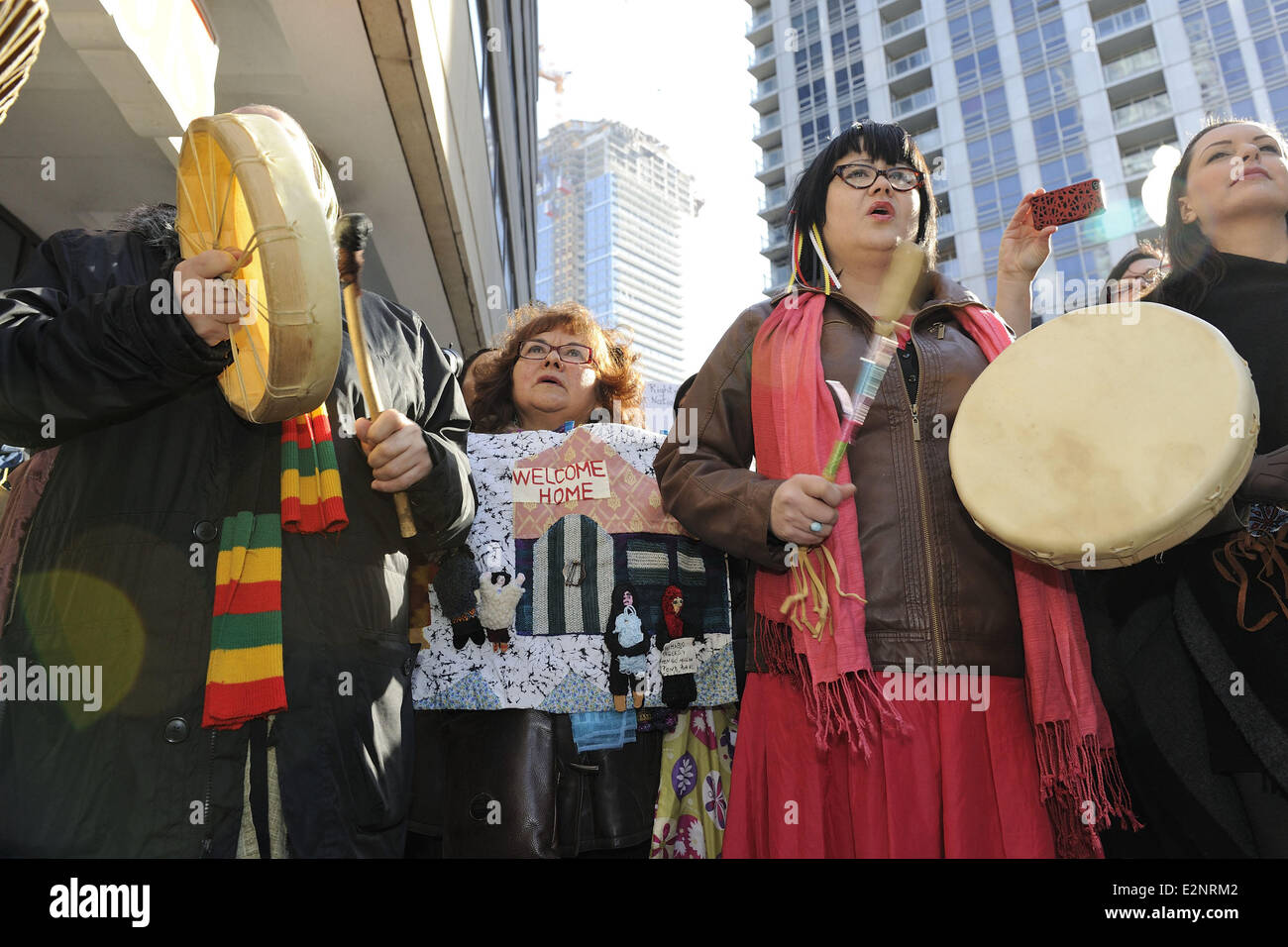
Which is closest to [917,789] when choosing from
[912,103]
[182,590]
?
[182,590]

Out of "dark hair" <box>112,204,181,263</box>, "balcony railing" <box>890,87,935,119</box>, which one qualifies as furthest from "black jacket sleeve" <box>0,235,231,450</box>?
"balcony railing" <box>890,87,935,119</box>

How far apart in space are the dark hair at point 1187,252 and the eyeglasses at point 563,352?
5.03ft

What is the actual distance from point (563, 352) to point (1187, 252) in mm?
1668

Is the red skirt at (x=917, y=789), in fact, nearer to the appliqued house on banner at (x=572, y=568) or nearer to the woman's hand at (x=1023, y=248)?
the appliqued house on banner at (x=572, y=568)

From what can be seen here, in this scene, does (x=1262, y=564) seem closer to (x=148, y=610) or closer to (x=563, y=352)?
(x=563, y=352)

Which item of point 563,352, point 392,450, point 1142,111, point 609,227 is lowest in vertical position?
point 392,450

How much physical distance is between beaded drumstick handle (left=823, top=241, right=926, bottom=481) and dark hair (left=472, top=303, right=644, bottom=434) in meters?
1.01

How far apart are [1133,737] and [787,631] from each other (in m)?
0.80

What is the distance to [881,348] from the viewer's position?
1.69 metres

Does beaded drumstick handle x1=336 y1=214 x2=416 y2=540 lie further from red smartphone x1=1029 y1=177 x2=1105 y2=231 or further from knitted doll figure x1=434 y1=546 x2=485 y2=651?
red smartphone x1=1029 y1=177 x2=1105 y2=231

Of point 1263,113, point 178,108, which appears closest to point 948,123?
point 1263,113

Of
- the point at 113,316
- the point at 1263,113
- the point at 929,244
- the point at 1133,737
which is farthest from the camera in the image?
the point at 1263,113
